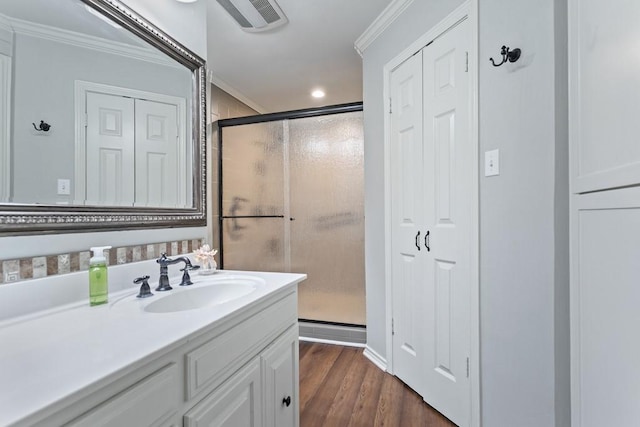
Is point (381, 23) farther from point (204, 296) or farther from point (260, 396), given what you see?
point (260, 396)

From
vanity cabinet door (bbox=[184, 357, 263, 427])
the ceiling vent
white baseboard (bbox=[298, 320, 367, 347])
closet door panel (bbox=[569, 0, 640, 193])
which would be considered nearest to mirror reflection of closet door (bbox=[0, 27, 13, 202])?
vanity cabinet door (bbox=[184, 357, 263, 427])

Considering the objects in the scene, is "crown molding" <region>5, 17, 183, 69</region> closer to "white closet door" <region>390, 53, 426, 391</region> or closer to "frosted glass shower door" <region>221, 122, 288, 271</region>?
"white closet door" <region>390, 53, 426, 391</region>

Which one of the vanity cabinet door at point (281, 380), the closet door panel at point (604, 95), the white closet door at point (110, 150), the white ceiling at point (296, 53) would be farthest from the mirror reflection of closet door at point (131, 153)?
the closet door panel at point (604, 95)

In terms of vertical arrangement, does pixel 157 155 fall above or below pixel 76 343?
above

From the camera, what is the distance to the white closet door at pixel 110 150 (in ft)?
3.51

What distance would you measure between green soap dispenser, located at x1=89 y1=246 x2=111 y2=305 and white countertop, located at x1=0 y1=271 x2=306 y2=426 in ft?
0.09

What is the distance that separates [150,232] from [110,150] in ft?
1.16

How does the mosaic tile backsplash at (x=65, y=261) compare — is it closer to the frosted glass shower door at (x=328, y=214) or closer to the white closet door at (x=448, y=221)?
the white closet door at (x=448, y=221)

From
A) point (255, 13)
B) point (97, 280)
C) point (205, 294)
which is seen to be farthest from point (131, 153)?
point (255, 13)

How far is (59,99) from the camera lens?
38.4 inches

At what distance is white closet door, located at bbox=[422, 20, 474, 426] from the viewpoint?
146cm

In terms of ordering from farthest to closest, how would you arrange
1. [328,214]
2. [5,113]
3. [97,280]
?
1. [328,214]
2. [97,280]
3. [5,113]

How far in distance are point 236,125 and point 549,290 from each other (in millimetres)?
2668

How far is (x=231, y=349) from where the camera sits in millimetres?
896
